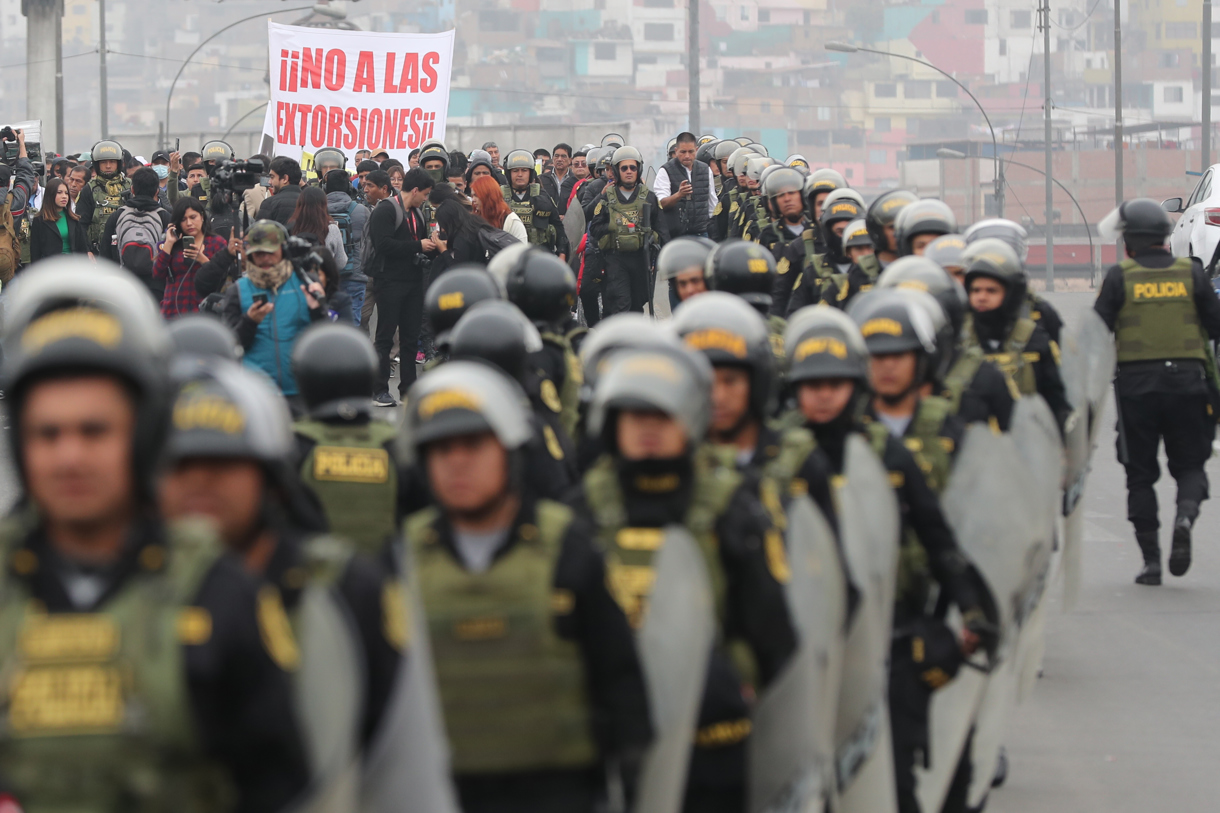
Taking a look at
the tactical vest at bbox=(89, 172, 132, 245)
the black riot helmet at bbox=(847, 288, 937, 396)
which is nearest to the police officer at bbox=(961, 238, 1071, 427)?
the black riot helmet at bbox=(847, 288, 937, 396)

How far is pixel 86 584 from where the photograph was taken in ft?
8.07

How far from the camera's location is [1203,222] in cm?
1939

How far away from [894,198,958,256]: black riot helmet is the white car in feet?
32.5

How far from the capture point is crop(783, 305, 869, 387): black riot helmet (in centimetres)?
496

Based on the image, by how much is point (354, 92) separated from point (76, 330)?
62.1 ft

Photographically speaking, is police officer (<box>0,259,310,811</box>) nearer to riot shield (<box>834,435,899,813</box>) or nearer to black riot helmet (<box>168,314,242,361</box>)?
riot shield (<box>834,435,899,813</box>)

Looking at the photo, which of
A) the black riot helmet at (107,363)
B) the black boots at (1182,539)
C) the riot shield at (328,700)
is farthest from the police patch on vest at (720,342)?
the black boots at (1182,539)

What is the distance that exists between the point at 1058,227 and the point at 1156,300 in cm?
9441

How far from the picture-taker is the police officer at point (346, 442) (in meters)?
5.17

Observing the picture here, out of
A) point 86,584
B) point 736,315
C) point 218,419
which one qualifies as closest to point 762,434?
point 736,315

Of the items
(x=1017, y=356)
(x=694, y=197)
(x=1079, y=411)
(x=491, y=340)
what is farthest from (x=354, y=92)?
(x=491, y=340)

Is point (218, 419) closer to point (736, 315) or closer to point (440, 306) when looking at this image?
point (736, 315)

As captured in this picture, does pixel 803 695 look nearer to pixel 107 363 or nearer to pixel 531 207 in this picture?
pixel 107 363

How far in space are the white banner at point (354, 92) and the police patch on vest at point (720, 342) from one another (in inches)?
657
